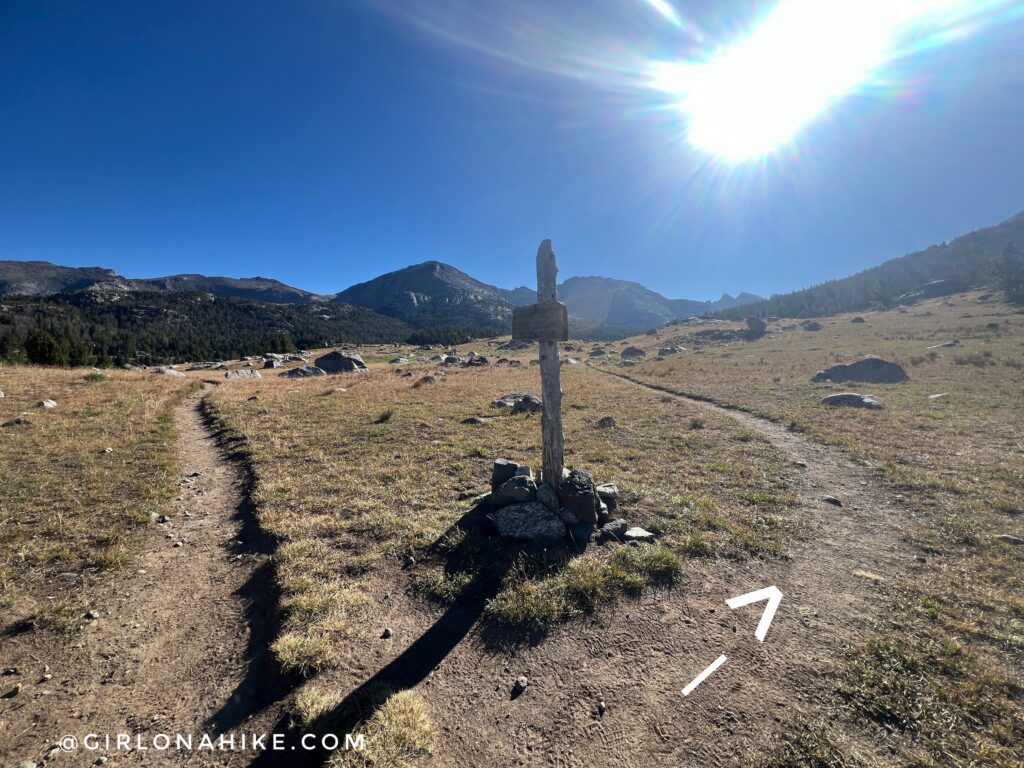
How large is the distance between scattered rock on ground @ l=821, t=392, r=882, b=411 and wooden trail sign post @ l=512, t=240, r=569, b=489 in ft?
69.3

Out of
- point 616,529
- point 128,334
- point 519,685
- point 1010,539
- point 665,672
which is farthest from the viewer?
point 128,334

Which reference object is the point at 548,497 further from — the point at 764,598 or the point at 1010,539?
the point at 1010,539

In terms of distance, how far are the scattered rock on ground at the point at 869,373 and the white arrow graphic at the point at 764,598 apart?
3107 cm

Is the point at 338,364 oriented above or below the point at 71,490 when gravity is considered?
above

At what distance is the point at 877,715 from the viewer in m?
4.91

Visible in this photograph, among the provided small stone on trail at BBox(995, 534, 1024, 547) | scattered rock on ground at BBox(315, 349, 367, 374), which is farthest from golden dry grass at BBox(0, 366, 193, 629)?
scattered rock on ground at BBox(315, 349, 367, 374)

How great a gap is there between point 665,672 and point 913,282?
22378 cm

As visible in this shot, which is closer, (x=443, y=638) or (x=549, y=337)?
(x=443, y=638)

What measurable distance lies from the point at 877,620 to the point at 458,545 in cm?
758

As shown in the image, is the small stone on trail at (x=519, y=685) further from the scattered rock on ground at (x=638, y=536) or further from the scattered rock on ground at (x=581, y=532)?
the scattered rock on ground at (x=638, y=536)

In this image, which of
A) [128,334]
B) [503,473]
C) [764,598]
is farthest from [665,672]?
[128,334]

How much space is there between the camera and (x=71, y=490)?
1063 cm

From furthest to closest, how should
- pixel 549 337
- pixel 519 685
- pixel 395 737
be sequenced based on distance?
pixel 549 337 → pixel 519 685 → pixel 395 737

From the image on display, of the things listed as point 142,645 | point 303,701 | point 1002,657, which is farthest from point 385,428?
point 1002,657
